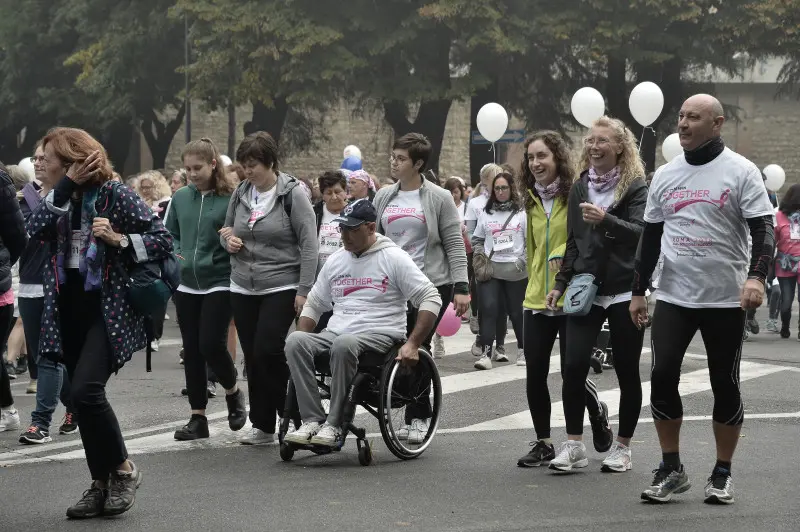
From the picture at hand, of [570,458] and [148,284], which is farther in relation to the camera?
[570,458]

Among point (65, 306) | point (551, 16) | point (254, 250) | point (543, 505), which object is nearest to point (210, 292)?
point (254, 250)

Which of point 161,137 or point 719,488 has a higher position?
point 161,137

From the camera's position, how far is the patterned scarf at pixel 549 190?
7949 millimetres

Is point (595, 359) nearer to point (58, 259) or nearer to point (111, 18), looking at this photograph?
point (58, 259)

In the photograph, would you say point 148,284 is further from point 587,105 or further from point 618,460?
point 587,105

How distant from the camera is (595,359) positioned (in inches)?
452

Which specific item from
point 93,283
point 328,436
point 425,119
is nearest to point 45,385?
point 328,436

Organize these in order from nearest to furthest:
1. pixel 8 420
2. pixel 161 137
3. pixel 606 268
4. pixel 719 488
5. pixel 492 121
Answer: pixel 719 488
pixel 606 268
pixel 8 420
pixel 492 121
pixel 161 137

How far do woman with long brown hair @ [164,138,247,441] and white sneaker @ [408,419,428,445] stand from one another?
122cm

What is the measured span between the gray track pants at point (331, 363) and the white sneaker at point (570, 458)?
1139 mm

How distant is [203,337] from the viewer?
344 inches

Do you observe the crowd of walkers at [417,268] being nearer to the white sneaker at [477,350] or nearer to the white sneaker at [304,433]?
the white sneaker at [304,433]

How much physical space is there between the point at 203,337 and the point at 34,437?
3.91 ft

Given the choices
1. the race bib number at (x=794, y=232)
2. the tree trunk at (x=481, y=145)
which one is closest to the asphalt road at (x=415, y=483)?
the race bib number at (x=794, y=232)
